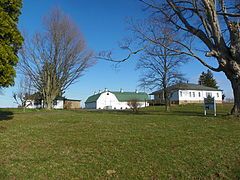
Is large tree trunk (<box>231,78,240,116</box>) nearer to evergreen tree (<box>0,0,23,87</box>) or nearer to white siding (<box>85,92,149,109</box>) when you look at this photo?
evergreen tree (<box>0,0,23,87</box>)

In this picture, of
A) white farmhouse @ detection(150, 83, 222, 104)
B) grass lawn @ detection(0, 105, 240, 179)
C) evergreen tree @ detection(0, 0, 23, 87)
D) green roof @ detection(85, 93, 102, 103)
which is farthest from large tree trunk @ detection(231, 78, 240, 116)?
green roof @ detection(85, 93, 102, 103)

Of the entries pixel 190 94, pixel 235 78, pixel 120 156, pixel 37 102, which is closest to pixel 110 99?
pixel 37 102

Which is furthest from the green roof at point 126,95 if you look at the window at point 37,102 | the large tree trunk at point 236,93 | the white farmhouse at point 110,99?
the large tree trunk at point 236,93

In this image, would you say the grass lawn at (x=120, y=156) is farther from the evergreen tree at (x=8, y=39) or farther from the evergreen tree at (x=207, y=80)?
the evergreen tree at (x=207, y=80)

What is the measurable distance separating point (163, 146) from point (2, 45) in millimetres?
8392

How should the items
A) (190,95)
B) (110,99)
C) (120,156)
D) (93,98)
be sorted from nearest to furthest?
(120,156), (190,95), (110,99), (93,98)

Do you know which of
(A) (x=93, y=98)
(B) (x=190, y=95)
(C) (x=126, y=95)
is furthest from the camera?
(A) (x=93, y=98)

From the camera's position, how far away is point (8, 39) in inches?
504

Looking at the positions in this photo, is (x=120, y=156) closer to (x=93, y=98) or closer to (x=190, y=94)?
(x=190, y=94)

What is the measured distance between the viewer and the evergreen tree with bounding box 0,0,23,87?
12133 millimetres

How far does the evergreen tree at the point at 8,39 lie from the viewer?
39.8 feet

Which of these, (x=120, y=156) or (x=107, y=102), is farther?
(x=107, y=102)

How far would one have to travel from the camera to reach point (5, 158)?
677cm

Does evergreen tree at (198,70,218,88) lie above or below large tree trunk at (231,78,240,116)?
above
